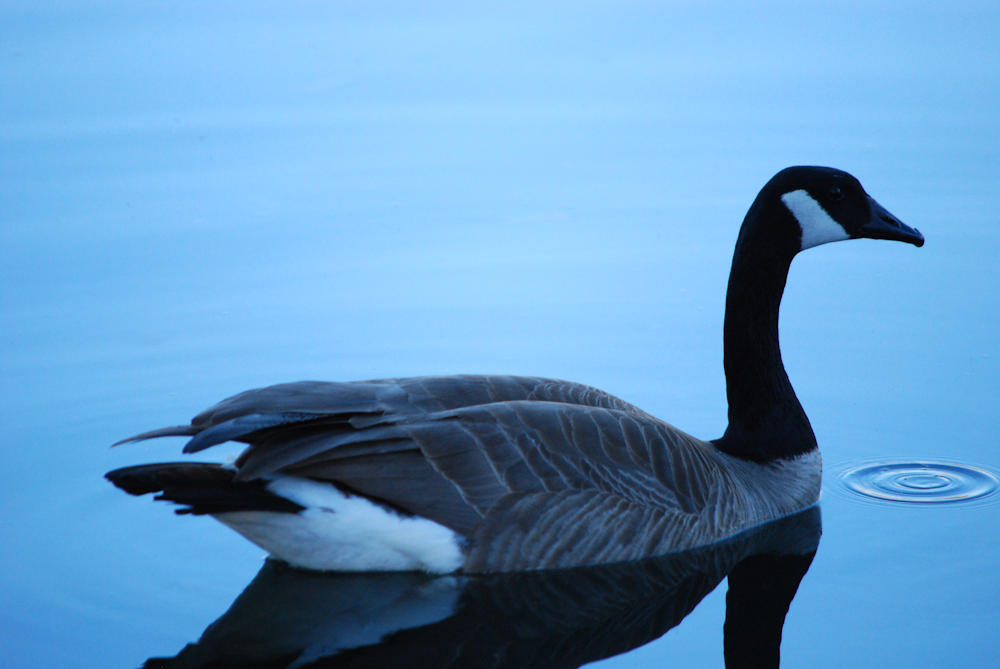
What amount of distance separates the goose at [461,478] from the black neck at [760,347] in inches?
1.8

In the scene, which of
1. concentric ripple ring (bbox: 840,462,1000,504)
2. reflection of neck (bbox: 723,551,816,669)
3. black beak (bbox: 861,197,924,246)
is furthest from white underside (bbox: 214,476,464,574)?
black beak (bbox: 861,197,924,246)

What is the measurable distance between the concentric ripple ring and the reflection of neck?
68cm

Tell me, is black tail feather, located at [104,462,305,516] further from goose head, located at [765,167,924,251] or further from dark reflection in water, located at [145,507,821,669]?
goose head, located at [765,167,924,251]

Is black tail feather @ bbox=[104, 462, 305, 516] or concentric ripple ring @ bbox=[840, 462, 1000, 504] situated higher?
black tail feather @ bbox=[104, 462, 305, 516]

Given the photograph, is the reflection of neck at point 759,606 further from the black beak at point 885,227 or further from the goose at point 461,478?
the black beak at point 885,227

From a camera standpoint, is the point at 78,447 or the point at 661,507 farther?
the point at 78,447

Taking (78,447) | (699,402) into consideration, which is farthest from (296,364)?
(699,402)

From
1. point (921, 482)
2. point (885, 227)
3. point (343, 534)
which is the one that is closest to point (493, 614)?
point (343, 534)

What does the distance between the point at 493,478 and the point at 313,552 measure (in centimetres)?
75

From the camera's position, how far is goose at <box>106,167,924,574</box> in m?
4.20

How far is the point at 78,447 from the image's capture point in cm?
567

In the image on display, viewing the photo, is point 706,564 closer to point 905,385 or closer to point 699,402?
point 699,402

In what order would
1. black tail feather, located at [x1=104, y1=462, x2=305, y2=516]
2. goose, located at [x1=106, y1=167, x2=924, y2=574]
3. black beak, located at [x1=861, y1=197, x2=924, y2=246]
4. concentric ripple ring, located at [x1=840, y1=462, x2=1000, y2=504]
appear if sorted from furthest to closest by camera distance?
black beak, located at [x1=861, y1=197, x2=924, y2=246] → concentric ripple ring, located at [x1=840, y1=462, x2=1000, y2=504] → goose, located at [x1=106, y1=167, x2=924, y2=574] → black tail feather, located at [x1=104, y1=462, x2=305, y2=516]

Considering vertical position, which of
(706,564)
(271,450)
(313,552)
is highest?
(271,450)
